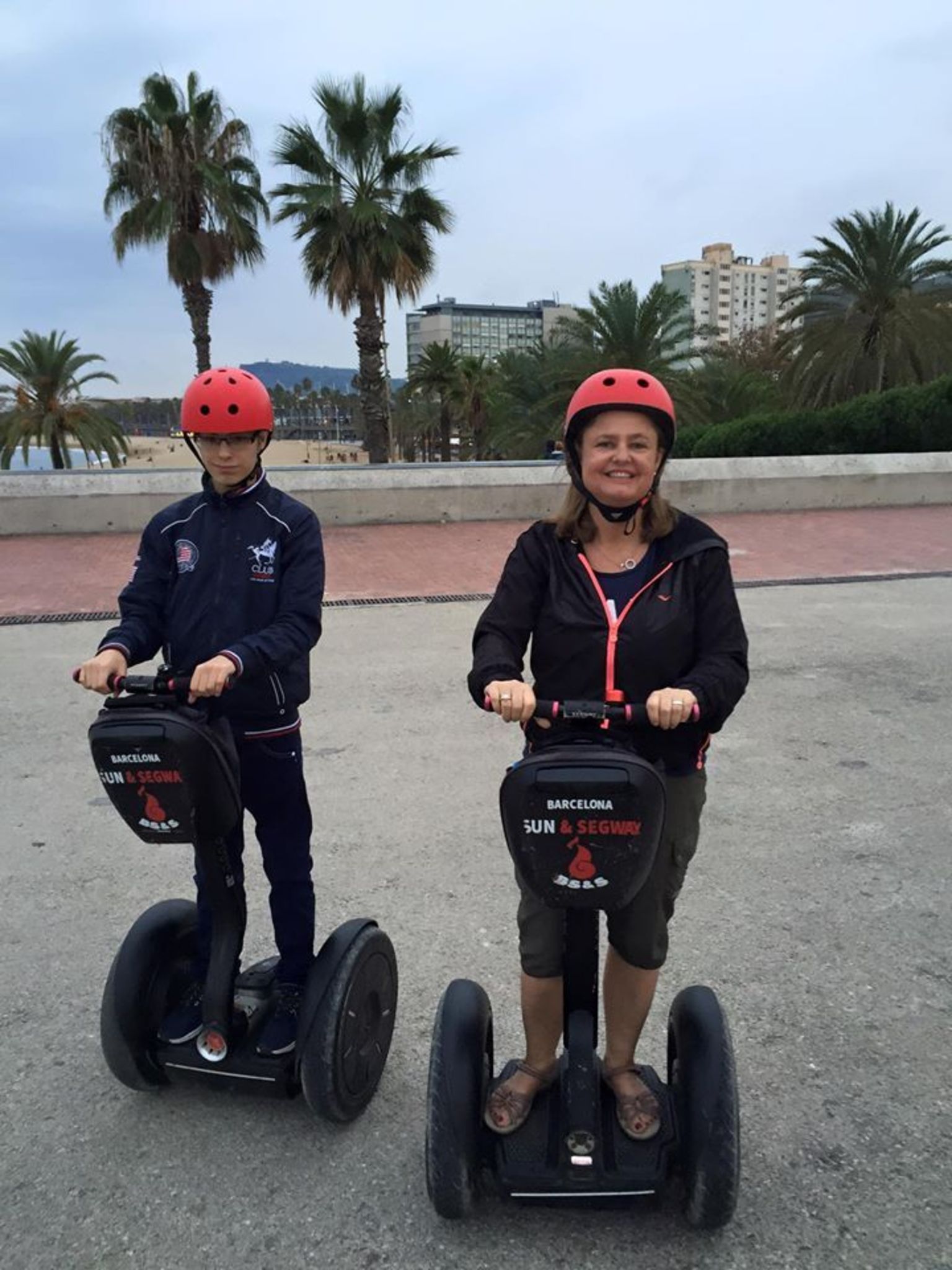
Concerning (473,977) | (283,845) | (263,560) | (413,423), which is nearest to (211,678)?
(263,560)

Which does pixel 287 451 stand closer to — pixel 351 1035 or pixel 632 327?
pixel 632 327

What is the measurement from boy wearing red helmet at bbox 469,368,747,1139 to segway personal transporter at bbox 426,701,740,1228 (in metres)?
0.06

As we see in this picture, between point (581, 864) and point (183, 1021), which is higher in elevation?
point (581, 864)

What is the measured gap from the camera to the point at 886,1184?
2.21 metres

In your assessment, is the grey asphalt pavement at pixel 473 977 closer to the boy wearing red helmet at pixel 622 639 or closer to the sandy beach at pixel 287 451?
the boy wearing red helmet at pixel 622 639

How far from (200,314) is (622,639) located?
2432 cm

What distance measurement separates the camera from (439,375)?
43750mm

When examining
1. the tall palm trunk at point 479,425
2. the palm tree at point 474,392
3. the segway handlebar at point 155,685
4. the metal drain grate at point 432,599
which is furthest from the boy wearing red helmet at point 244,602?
the palm tree at point 474,392

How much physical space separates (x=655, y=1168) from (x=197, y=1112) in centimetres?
122

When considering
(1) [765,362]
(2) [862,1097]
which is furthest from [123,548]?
(1) [765,362]

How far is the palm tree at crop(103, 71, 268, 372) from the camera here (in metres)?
22.4

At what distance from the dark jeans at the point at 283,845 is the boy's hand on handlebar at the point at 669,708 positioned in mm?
1029

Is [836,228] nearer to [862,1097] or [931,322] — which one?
[931,322]

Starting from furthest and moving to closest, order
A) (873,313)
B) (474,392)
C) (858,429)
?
1. (474,392)
2. (873,313)
3. (858,429)
